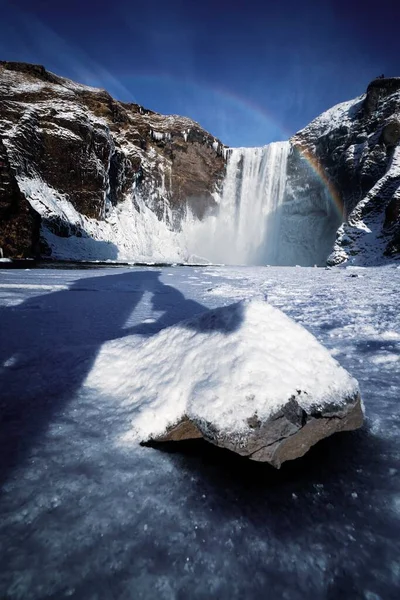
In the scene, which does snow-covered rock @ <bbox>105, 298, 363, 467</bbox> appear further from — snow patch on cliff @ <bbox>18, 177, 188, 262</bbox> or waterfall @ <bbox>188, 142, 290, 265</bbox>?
waterfall @ <bbox>188, 142, 290, 265</bbox>

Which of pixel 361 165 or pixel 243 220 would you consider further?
pixel 243 220

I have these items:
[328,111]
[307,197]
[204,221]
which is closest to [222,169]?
[204,221]

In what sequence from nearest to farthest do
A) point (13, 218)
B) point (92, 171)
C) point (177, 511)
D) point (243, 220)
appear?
point (177, 511) < point (13, 218) < point (92, 171) < point (243, 220)

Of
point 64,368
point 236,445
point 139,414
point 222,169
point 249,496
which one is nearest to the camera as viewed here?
point 249,496

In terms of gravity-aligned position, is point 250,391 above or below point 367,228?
below

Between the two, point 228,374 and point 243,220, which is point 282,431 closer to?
point 228,374

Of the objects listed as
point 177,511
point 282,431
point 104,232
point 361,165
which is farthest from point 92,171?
point 177,511

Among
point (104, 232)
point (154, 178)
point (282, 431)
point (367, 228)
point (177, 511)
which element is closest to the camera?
point (177, 511)

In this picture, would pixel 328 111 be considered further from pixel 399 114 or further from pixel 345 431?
pixel 345 431
